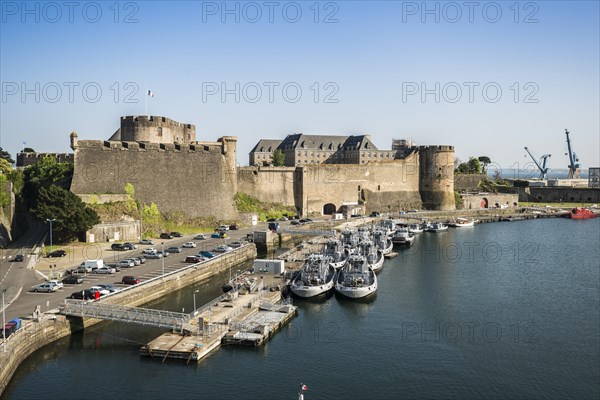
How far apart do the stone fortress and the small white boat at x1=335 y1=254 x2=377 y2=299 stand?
1645 cm

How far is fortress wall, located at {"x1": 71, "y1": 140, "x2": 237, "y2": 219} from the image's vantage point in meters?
40.7

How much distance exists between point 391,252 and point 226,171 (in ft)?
50.6

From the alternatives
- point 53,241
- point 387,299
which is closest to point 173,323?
point 387,299

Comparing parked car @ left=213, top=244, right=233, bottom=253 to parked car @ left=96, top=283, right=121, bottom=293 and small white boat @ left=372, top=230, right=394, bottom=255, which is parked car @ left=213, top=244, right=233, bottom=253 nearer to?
parked car @ left=96, top=283, right=121, bottom=293

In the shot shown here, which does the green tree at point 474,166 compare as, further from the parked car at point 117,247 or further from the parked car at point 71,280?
the parked car at point 71,280

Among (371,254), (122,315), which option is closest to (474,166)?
(371,254)

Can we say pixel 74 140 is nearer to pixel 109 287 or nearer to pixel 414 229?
pixel 109 287

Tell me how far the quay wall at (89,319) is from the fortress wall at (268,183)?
698 inches

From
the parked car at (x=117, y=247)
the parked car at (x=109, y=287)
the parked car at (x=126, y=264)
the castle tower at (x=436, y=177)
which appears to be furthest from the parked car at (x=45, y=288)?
the castle tower at (x=436, y=177)

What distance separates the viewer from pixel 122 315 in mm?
21609

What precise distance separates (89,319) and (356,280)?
44.0ft

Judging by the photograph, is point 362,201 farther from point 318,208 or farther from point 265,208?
point 265,208

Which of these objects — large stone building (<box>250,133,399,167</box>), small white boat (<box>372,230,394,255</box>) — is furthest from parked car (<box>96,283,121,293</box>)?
large stone building (<box>250,133,399,167</box>)

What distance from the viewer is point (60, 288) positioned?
2500cm
